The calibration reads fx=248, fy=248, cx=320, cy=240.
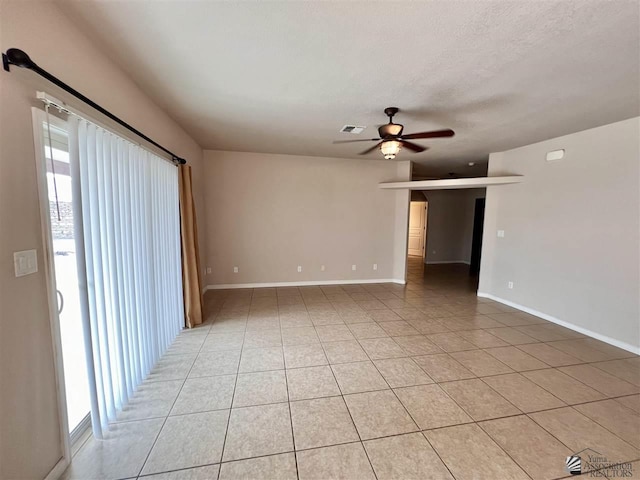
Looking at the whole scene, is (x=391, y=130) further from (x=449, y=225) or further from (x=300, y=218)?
(x=449, y=225)

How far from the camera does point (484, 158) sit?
5055mm

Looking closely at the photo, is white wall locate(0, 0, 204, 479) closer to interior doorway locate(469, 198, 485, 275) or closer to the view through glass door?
the view through glass door

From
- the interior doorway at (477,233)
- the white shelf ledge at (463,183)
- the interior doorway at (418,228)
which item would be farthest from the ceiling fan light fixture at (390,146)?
the interior doorway at (477,233)

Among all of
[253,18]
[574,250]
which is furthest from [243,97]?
[574,250]

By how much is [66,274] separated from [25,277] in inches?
19.6

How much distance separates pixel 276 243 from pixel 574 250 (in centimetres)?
482

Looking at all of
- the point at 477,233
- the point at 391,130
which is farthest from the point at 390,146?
the point at 477,233

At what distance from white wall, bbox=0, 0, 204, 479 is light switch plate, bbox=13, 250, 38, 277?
0.02 meters

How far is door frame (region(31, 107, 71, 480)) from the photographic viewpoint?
1305mm

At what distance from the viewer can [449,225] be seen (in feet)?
26.9

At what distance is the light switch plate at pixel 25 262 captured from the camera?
1.20 m

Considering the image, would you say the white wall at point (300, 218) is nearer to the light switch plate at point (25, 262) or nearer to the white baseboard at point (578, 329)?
the white baseboard at point (578, 329)

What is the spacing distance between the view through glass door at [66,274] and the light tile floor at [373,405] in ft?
1.06

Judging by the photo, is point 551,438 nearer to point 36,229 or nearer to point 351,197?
point 36,229
